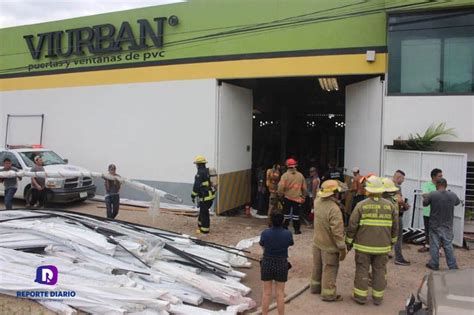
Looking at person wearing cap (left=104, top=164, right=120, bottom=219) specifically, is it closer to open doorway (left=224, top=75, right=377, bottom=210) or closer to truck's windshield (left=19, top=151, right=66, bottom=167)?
truck's windshield (left=19, top=151, right=66, bottom=167)

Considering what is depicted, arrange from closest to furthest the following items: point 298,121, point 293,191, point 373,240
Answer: point 373,240, point 293,191, point 298,121

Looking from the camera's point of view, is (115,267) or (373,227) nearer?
(373,227)

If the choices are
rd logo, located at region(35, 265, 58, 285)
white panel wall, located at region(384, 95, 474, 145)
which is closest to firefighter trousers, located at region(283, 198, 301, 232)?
white panel wall, located at region(384, 95, 474, 145)

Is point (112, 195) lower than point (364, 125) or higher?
lower

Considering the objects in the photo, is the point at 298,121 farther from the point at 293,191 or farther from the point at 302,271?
the point at 302,271

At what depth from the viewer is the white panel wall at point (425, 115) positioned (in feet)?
33.3

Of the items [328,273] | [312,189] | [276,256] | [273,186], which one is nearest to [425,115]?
[312,189]

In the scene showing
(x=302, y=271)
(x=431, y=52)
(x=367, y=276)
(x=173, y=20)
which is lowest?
(x=302, y=271)

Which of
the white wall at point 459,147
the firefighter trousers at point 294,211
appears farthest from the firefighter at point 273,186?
the white wall at point 459,147

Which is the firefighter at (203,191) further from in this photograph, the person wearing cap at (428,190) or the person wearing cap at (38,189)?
the person wearing cap at (38,189)

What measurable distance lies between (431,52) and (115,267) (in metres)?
8.63

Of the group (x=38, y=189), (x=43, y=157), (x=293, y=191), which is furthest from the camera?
(x=43, y=157)

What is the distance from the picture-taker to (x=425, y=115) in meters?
10.4

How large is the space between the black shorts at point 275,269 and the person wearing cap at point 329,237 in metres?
0.99
